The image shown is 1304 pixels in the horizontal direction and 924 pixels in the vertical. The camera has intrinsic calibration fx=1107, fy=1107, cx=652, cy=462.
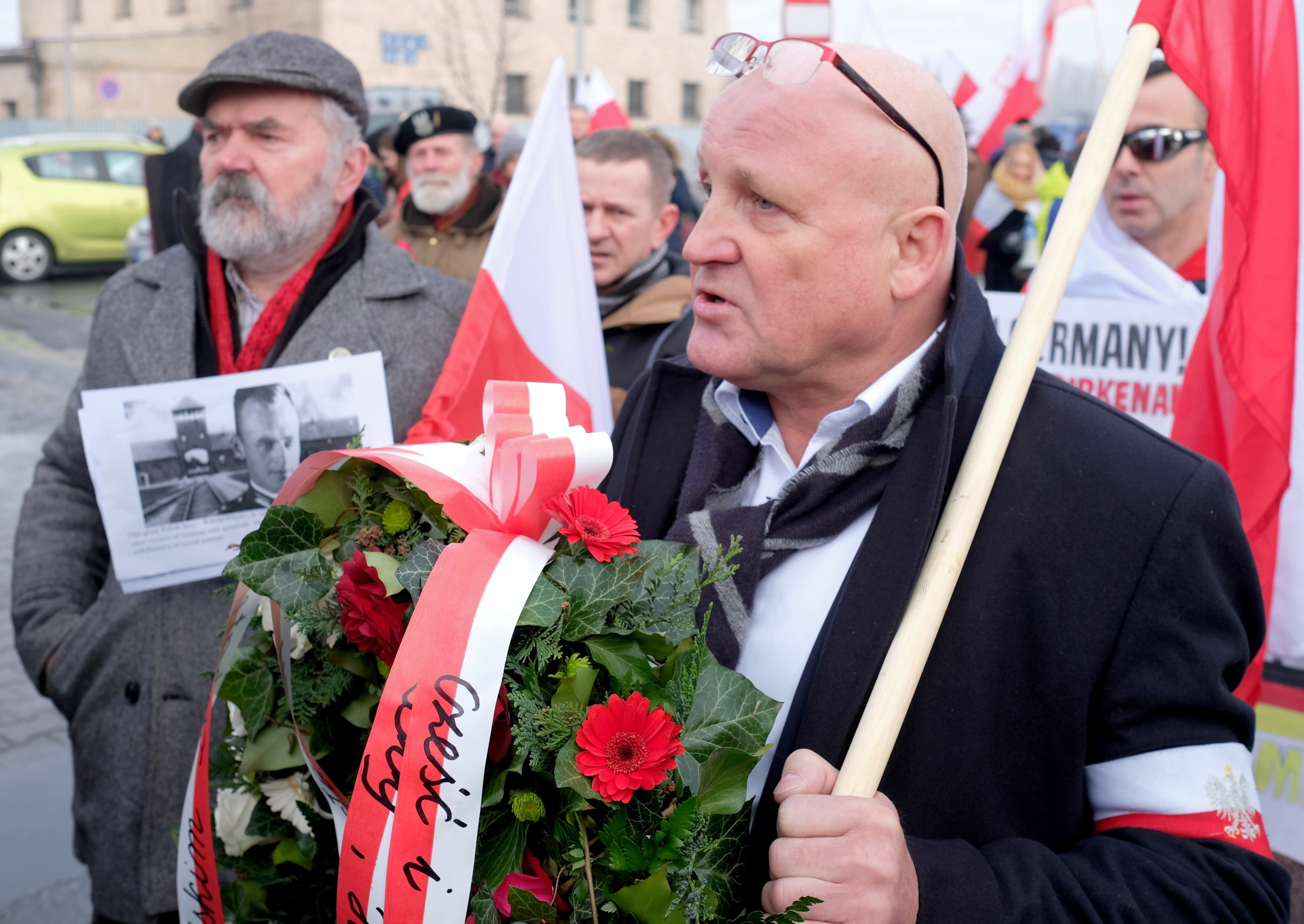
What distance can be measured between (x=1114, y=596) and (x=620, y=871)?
2.53ft

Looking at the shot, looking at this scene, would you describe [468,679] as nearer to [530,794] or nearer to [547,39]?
[530,794]

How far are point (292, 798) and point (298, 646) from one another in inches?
11.1

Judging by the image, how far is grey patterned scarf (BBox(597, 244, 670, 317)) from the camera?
3.94 m

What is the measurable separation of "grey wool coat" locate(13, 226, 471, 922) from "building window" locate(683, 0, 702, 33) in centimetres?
4132

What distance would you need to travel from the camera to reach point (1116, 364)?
3588 millimetres

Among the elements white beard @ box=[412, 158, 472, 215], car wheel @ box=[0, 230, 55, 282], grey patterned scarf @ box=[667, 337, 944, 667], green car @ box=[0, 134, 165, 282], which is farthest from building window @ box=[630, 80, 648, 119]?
grey patterned scarf @ box=[667, 337, 944, 667]

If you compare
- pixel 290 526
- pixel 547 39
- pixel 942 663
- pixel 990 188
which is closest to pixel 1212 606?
pixel 942 663

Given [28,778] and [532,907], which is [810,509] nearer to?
[532,907]

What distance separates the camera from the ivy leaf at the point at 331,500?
1.54m

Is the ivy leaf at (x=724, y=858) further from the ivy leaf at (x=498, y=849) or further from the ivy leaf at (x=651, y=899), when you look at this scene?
the ivy leaf at (x=498, y=849)

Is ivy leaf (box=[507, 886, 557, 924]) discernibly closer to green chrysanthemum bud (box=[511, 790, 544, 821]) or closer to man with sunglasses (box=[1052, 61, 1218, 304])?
green chrysanthemum bud (box=[511, 790, 544, 821])

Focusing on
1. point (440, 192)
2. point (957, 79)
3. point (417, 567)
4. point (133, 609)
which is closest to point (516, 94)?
point (957, 79)

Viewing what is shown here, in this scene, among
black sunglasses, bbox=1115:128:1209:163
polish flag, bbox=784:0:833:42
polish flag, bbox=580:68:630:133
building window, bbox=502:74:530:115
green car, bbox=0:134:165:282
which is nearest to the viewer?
black sunglasses, bbox=1115:128:1209:163

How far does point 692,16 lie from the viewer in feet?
137
